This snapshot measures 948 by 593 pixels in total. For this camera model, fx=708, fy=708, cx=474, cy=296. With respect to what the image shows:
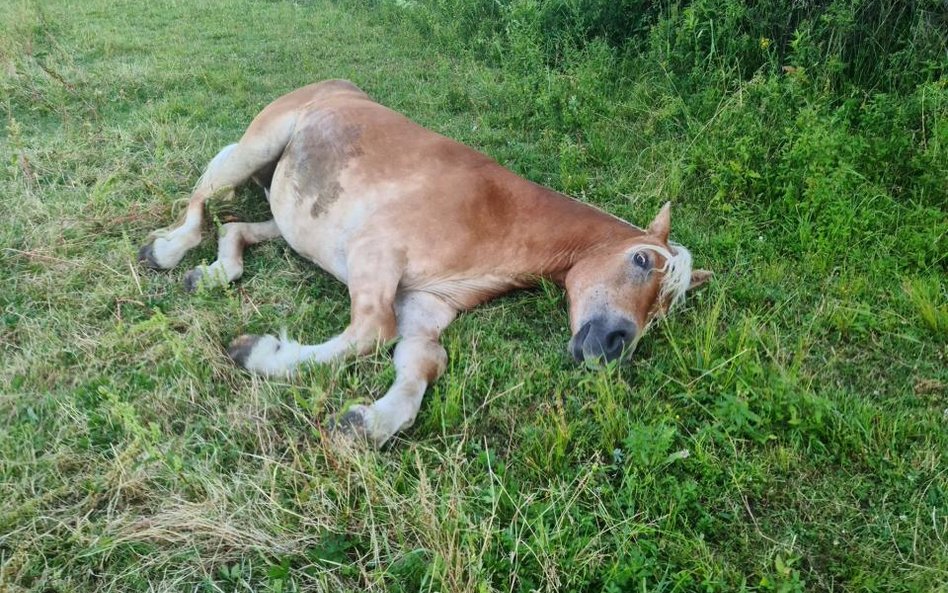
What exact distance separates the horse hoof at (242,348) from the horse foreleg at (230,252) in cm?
51

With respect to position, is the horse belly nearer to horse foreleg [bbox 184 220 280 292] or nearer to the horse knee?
horse foreleg [bbox 184 220 280 292]

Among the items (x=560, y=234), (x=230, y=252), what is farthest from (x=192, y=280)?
(x=560, y=234)

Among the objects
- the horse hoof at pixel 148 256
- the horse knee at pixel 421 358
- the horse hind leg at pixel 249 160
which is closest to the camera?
the horse knee at pixel 421 358

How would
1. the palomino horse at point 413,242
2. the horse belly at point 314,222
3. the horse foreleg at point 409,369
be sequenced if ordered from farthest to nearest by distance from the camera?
the horse belly at point 314,222 → the palomino horse at point 413,242 → the horse foreleg at point 409,369

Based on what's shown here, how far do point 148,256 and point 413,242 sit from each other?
5.65ft

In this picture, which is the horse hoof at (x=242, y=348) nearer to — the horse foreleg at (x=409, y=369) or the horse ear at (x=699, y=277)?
the horse foreleg at (x=409, y=369)

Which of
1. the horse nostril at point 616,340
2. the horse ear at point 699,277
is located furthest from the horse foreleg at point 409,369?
the horse ear at point 699,277

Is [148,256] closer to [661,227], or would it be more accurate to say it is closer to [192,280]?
[192,280]

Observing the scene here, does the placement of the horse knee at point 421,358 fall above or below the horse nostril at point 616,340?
below

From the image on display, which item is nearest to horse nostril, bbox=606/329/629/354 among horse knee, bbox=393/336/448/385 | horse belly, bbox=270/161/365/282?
horse knee, bbox=393/336/448/385

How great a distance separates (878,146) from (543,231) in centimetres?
272

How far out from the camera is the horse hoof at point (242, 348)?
3.49 m

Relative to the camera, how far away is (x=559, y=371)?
3.60 meters

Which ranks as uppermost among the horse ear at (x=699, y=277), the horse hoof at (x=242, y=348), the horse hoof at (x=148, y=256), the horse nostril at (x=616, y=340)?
the horse nostril at (x=616, y=340)
